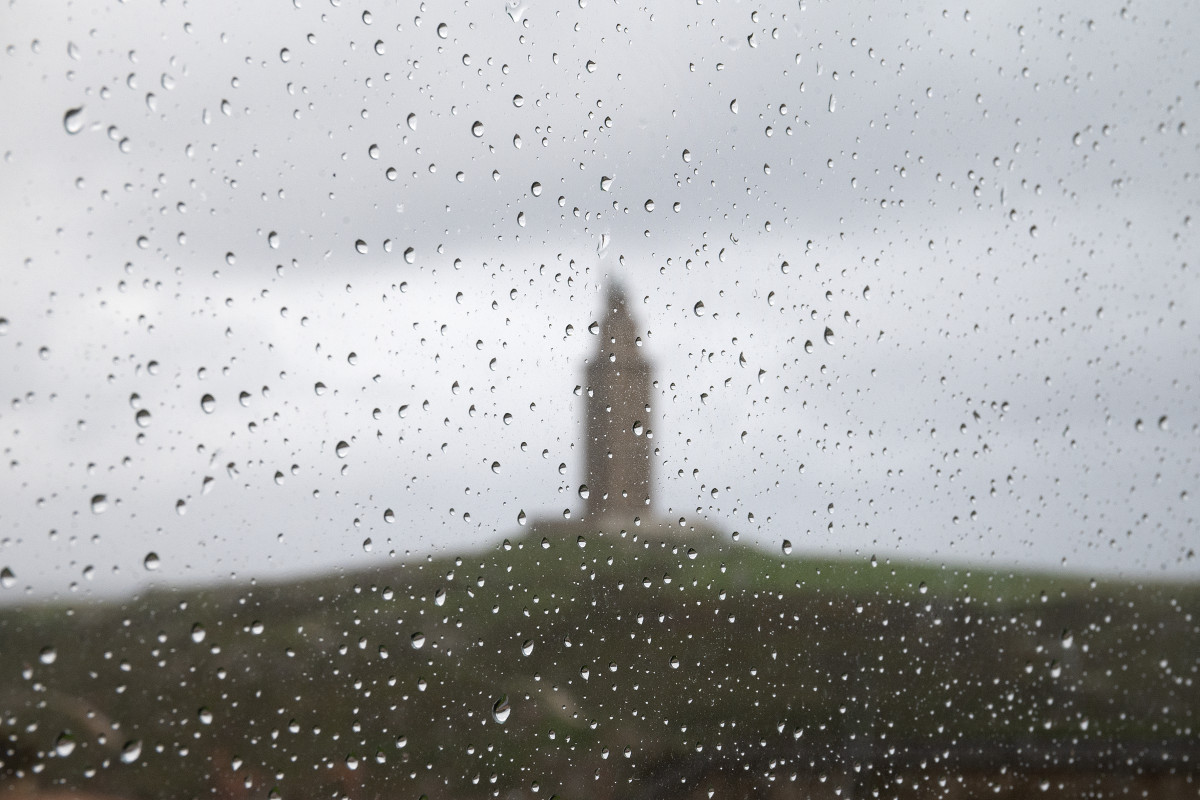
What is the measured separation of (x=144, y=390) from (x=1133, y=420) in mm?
1166

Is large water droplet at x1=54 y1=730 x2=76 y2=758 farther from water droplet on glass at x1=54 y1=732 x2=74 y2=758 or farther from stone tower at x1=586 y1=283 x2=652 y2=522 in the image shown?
stone tower at x1=586 y1=283 x2=652 y2=522

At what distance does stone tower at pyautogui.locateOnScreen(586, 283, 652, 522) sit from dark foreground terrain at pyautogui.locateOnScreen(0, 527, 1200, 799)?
0.04 meters

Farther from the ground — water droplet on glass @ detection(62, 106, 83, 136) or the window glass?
water droplet on glass @ detection(62, 106, 83, 136)

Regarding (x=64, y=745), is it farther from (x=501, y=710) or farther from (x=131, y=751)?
(x=501, y=710)

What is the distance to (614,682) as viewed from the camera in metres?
0.85

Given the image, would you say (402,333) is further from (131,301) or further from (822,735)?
(822,735)

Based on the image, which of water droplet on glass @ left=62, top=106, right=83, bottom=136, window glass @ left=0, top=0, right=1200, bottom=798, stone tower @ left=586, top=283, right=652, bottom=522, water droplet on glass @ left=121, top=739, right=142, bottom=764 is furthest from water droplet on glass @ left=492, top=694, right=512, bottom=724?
water droplet on glass @ left=62, top=106, right=83, bottom=136

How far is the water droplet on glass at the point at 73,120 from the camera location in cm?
61

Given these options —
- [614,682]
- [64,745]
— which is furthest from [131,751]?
[614,682]

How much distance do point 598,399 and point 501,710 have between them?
1.02 feet

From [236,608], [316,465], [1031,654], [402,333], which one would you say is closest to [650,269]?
[402,333]

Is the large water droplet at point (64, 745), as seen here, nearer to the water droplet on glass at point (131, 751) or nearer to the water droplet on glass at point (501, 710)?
the water droplet on glass at point (131, 751)

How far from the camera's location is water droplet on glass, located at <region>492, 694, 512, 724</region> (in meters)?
0.79

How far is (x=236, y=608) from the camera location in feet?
2.21
